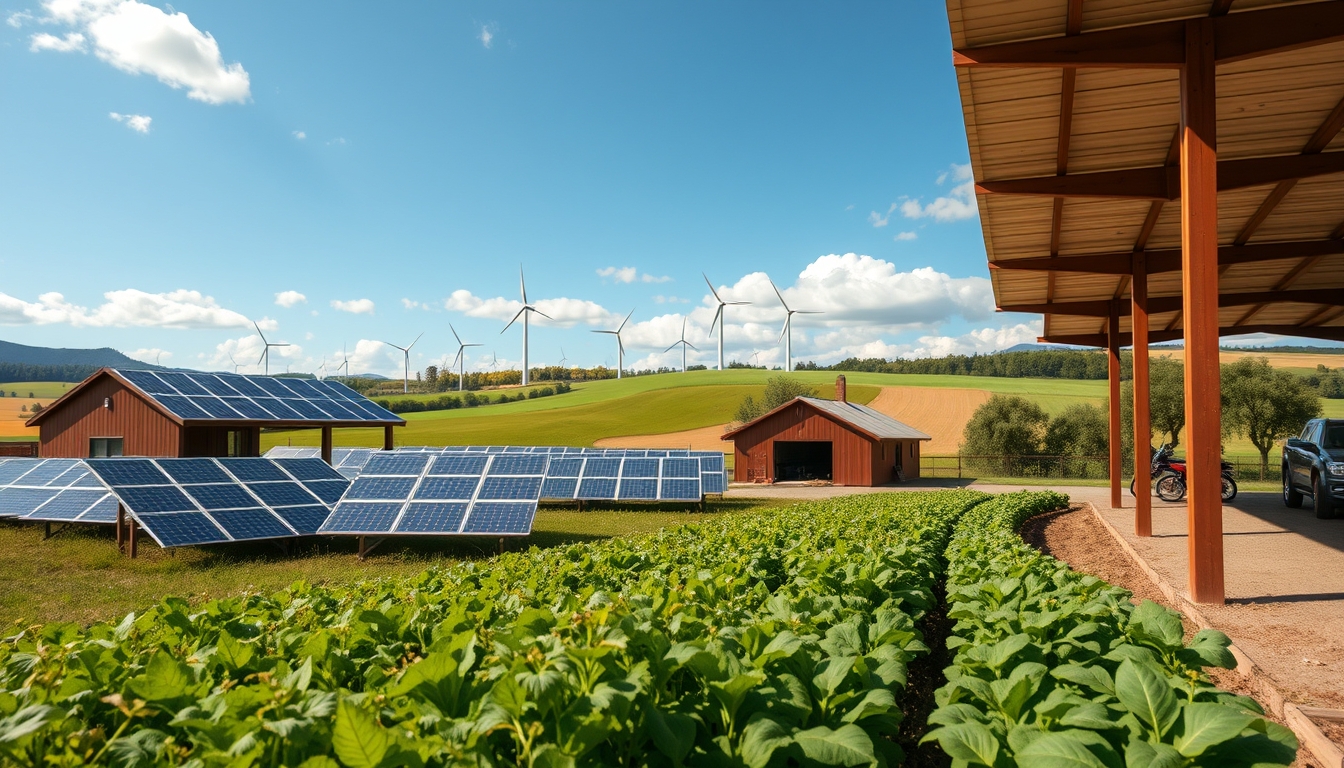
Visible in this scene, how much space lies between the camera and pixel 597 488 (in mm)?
23812

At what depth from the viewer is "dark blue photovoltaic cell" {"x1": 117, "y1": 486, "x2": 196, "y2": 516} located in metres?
12.8

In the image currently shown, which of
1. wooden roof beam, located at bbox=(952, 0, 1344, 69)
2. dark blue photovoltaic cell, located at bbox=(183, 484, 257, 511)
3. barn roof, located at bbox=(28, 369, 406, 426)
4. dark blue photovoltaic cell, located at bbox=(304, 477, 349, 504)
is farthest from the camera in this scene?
barn roof, located at bbox=(28, 369, 406, 426)

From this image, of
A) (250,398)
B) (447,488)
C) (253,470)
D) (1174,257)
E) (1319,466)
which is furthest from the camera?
(250,398)

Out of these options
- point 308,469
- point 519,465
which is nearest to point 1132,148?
point 519,465

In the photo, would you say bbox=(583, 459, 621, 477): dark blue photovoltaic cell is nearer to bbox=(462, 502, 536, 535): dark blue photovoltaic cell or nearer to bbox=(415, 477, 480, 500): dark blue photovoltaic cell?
bbox=(415, 477, 480, 500): dark blue photovoltaic cell

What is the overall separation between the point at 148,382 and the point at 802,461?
31.0 metres

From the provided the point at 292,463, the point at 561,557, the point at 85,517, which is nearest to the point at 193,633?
the point at 561,557

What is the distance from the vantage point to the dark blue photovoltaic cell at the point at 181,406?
21.2 m

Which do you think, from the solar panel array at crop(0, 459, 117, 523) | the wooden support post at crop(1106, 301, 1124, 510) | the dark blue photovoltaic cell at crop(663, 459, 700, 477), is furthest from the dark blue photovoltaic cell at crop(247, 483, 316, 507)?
the wooden support post at crop(1106, 301, 1124, 510)

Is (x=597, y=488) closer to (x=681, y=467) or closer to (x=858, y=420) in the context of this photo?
(x=681, y=467)

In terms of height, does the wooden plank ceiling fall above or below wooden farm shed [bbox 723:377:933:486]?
above

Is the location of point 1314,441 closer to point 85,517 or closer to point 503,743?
point 503,743

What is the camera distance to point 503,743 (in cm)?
232

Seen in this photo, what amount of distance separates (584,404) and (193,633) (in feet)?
298
